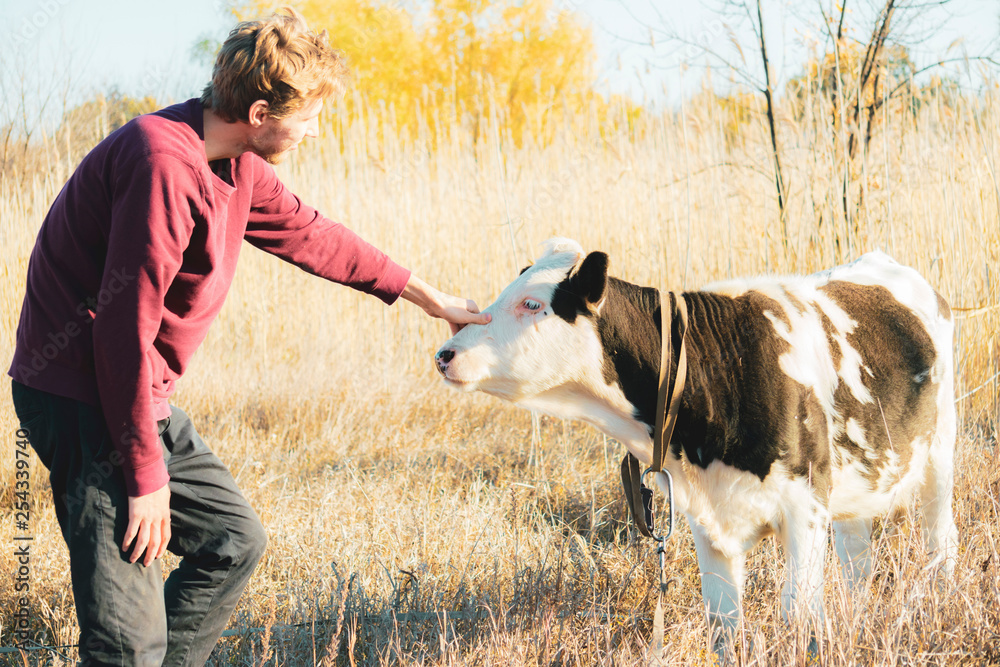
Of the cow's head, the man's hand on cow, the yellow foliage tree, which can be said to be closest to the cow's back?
the cow's head

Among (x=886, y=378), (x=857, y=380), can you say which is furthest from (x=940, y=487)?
(x=857, y=380)

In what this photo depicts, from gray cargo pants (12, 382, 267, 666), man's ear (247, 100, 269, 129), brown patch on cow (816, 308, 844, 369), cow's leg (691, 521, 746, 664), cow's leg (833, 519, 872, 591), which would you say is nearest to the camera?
gray cargo pants (12, 382, 267, 666)

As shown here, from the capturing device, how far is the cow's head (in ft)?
7.63

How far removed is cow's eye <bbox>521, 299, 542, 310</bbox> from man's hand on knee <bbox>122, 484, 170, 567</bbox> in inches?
44.9

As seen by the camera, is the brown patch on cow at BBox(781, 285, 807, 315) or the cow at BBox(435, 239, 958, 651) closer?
the cow at BBox(435, 239, 958, 651)

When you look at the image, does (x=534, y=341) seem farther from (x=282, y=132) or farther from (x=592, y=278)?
(x=282, y=132)

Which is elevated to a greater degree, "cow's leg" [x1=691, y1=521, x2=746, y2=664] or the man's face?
the man's face

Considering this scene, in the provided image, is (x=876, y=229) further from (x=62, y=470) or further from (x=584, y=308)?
(x=62, y=470)

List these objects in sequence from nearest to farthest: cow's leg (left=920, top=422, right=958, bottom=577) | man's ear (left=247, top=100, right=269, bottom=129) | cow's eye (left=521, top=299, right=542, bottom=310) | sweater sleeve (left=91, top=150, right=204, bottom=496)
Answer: sweater sleeve (left=91, top=150, right=204, bottom=496), man's ear (left=247, top=100, right=269, bottom=129), cow's eye (left=521, top=299, right=542, bottom=310), cow's leg (left=920, top=422, right=958, bottom=577)

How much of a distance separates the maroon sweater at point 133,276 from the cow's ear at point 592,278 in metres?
1.01

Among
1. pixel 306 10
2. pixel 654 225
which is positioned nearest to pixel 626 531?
pixel 654 225

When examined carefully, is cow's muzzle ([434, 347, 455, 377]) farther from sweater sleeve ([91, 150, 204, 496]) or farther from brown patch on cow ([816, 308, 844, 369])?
brown patch on cow ([816, 308, 844, 369])

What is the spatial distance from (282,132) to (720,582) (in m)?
1.94

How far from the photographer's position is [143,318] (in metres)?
1.65
